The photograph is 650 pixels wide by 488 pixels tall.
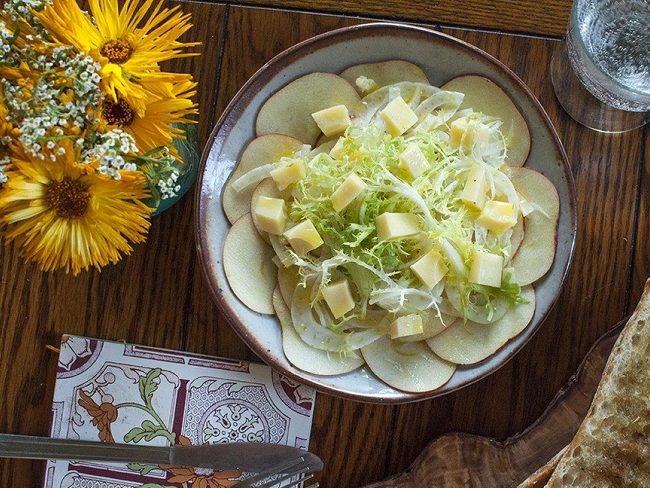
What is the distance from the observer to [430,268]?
4.16 ft

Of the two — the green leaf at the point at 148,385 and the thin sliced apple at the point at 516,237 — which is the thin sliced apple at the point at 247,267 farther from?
the thin sliced apple at the point at 516,237

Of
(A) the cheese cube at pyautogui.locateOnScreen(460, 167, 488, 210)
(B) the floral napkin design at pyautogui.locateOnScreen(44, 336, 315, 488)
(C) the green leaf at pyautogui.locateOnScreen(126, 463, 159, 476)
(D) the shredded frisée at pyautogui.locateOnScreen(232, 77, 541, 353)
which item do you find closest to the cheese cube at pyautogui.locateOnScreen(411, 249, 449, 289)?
(D) the shredded frisée at pyautogui.locateOnScreen(232, 77, 541, 353)

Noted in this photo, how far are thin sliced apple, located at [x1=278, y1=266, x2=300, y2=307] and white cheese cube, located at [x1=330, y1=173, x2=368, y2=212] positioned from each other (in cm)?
14

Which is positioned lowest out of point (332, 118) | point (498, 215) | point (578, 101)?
point (498, 215)

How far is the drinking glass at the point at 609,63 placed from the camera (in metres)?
1.41

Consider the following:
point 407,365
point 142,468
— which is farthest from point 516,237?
point 142,468

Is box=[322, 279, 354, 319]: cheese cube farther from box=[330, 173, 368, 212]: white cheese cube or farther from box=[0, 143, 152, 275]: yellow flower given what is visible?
box=[0, 143, 152, 275]: yellow flower

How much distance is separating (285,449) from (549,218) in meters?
0.60

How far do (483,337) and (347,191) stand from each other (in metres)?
0.34

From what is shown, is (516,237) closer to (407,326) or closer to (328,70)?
(407,326)

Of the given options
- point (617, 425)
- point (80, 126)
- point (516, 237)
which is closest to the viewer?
point (80, 126)

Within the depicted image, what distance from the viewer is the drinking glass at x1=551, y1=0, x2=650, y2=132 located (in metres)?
1.41

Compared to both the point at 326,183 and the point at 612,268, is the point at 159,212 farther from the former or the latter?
the point at 612,268

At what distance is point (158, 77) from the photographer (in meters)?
1.06
